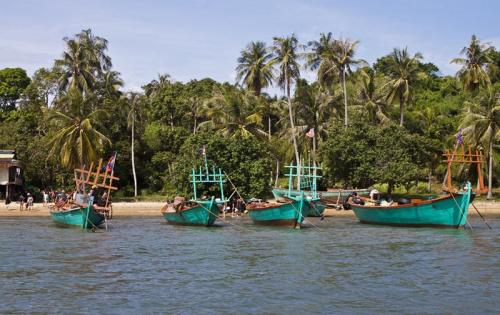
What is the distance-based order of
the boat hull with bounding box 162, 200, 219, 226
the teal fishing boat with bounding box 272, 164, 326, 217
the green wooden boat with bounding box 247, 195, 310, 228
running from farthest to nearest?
the teal fishing boat with bounding box 272, 164, 326, 217 → the boat hull with bounding box 162, 200, 219, 226 → the green wooden boat with bounding box 247, 195, 310, 228

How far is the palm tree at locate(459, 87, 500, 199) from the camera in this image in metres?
53.3

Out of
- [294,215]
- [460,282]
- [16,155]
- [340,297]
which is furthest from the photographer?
[16,155]

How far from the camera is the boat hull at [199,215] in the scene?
124 ft

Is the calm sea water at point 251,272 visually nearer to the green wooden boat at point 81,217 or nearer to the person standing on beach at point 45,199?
the green wooden boat at point 81,217

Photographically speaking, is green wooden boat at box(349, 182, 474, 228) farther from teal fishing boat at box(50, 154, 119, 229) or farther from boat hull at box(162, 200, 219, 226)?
teal fishing boat at box(50, 154, 119, 229)

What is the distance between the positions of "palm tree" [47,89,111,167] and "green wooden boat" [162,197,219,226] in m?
15.0

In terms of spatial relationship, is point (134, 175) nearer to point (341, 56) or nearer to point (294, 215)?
point (341, 56)

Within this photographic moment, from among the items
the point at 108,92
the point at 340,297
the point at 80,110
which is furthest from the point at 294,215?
the point at 108,92

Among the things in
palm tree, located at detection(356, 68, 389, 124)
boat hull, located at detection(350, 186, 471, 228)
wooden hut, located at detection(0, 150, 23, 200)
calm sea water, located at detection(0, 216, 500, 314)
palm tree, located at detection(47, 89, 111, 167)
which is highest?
palm tree, located at detection(356, 68, 389, 124)

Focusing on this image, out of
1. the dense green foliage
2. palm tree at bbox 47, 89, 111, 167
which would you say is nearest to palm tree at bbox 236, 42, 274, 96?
the dense green foliage

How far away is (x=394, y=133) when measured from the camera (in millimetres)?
53562

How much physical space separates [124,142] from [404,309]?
4782 cm

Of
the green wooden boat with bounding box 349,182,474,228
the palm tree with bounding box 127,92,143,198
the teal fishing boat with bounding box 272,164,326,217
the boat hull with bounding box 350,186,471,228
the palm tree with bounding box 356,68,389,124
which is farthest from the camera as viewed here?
the palm tree with bounding box 356,68,389,124

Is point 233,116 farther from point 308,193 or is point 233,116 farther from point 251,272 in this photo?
point 251,272
